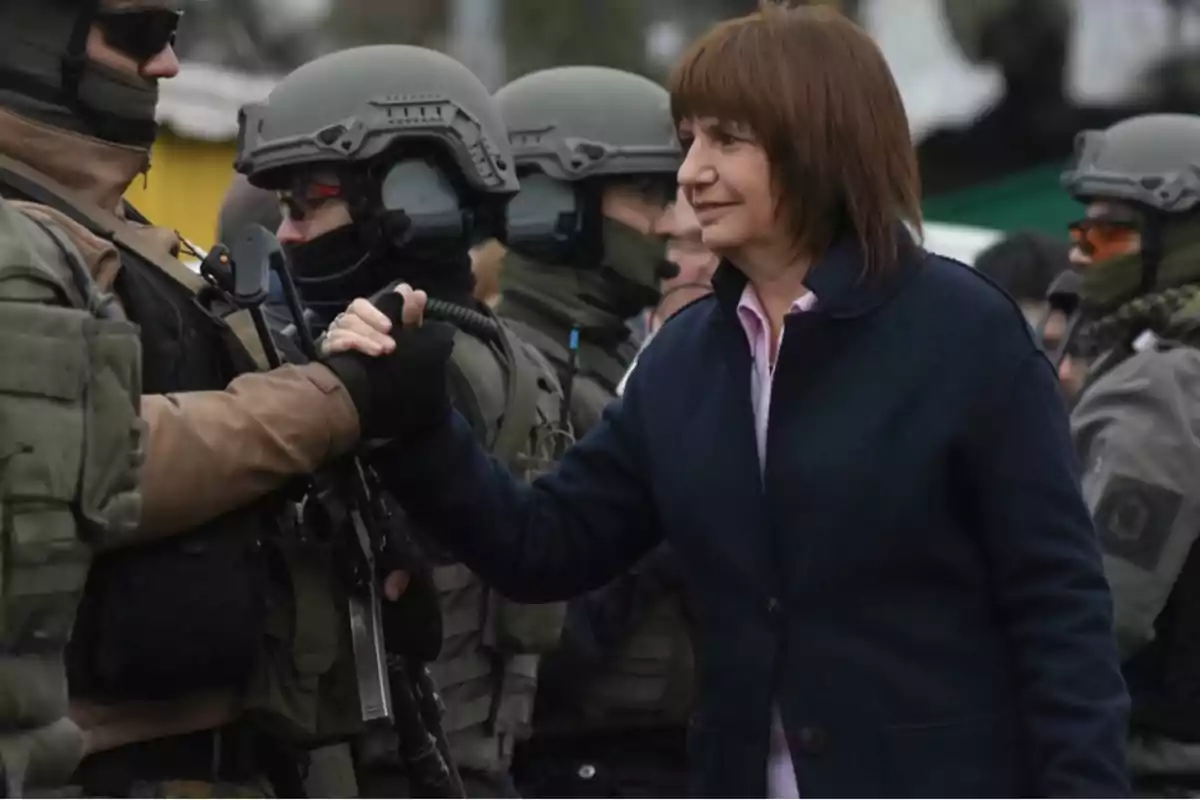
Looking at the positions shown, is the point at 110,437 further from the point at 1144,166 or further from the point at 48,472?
the point at 1144,166

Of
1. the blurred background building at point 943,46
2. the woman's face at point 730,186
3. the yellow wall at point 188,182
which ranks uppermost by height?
the woman's face at point 730,186

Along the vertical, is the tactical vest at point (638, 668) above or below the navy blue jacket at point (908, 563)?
below

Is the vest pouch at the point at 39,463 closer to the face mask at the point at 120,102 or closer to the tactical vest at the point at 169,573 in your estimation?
the tactical vest at the point at 169,573

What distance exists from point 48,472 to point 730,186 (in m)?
1.05

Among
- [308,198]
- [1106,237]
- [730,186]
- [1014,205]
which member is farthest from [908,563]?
[1014,205]

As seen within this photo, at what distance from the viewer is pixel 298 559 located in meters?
3.56

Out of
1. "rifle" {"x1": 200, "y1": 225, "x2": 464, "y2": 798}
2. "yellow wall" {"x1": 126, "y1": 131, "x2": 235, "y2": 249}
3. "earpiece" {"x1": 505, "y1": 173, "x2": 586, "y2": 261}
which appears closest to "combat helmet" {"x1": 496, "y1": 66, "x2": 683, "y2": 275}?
"earpiece" {"x1": 505, "y1": 173, "x2": 586, "y2": 261}

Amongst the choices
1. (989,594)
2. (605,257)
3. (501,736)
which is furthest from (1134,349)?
(989,594)

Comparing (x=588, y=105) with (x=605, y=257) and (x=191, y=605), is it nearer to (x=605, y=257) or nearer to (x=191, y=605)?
(x=605, y=257)

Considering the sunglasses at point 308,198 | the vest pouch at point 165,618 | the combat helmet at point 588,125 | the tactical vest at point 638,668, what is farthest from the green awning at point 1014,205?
the vest pouch at point 165,618

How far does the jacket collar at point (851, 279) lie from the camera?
3.25 meters

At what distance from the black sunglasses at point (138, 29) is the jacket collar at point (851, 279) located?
1.07m

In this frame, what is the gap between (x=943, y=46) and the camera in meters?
18.0

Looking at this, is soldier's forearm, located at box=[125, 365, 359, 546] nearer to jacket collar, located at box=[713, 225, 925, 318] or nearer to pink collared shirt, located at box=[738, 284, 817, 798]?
pink collared shirt, located at box=[738, 284, 817, 798]
